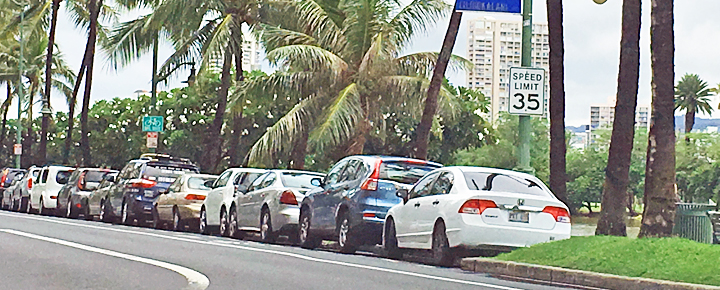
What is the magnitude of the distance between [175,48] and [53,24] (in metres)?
13.6

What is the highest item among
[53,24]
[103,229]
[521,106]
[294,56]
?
[53,24]

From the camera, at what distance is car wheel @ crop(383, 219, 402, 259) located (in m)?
17.5

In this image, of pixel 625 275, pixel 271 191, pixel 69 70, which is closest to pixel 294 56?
pixel 271 191

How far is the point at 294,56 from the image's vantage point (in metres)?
30.3

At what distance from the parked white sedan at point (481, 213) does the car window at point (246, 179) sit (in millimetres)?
6950

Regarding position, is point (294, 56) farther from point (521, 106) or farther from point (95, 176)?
point (521, 106)

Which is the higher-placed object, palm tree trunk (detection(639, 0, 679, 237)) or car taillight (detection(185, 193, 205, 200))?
palm tree trunk (detection(639, 0, 679, 237))

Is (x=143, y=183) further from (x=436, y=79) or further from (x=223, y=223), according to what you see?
(x=436, y=79)

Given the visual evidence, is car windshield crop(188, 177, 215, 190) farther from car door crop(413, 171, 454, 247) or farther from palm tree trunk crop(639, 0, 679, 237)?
palm tree trunk crop(639, 0, 679, 237)

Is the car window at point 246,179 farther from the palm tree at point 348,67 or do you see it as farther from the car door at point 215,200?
the palm tree at point 348,67

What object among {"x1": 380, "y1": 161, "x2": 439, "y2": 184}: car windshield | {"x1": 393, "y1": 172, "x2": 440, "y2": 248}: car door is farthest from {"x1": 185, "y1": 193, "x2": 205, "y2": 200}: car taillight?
{"x1": 393, "y1": 172, "x2": 440, "y2": 248}: car door

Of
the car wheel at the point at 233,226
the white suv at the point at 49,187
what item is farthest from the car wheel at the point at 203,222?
the white suv at the point at 49,187

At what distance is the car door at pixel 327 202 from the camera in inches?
750

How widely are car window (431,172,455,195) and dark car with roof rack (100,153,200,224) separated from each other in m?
12.7
